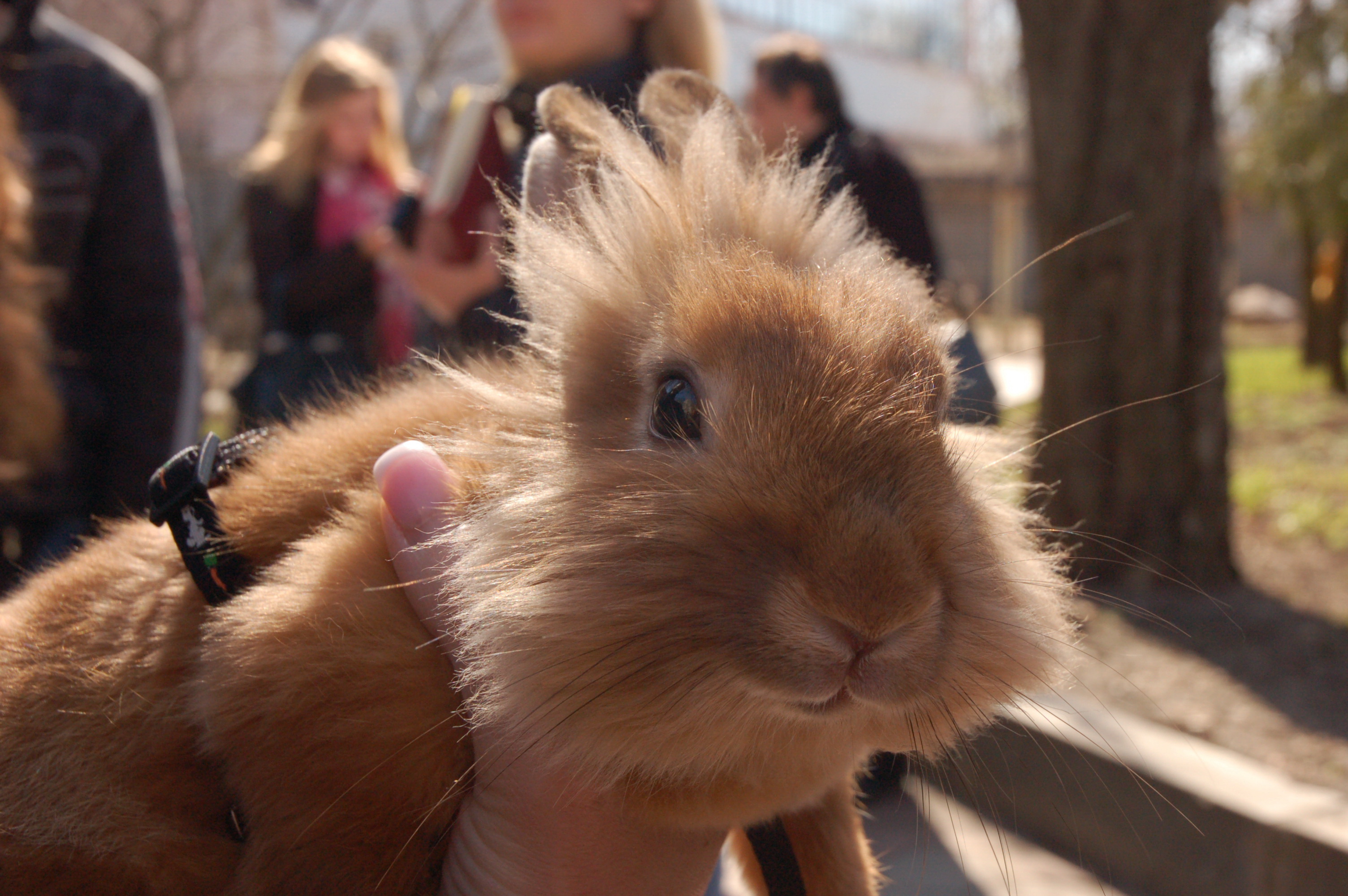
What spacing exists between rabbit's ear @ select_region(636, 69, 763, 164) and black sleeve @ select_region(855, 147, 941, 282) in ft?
5.57

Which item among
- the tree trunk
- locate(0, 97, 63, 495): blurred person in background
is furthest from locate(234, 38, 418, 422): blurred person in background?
the tree trunk

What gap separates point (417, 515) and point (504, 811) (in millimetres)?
415

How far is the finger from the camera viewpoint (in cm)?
133

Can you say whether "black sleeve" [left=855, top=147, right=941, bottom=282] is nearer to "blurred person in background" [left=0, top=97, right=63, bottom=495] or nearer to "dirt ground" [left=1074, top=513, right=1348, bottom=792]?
"dirt ground" [left=1074, top=513, right=1348, bottom=792]

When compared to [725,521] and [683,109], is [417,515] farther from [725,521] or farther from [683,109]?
[683,109]

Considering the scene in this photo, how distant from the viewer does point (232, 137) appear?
16219mm

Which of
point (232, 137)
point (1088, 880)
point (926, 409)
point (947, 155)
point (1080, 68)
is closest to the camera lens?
point (926, 409)

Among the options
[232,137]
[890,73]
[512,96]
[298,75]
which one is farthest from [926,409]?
[890,73]

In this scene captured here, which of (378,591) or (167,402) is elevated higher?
(167,402)

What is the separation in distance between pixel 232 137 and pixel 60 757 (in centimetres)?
1709

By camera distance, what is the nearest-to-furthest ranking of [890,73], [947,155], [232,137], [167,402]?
1. [167,402]
2. [232,137]
3. [947,155]
4. [890,73]

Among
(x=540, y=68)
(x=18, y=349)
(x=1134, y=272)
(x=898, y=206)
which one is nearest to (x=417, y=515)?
(x=18, y=349)

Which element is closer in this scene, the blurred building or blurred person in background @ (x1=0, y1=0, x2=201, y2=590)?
blurred person in background @ (x1=0, y1=0, x2=201, y2=590)

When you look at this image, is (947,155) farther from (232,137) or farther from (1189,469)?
(1189,469)
